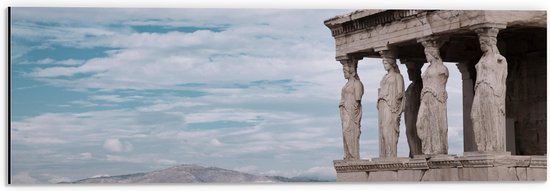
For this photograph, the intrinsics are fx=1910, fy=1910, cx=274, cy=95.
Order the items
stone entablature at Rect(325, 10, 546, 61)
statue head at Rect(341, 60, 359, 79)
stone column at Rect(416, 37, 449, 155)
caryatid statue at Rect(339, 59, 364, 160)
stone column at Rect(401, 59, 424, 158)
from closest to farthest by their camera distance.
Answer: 1. stone entablature at Rect(325, 10, 546, 61)
2. stone column at Rect(416, 37, 449, 155)
3. caryatid statue at Rect(339, 59, 364, 160)
4. statue head at Rect(341, 60, 359, 79)
5. stone column at Rect(401, 59, 424, 158)

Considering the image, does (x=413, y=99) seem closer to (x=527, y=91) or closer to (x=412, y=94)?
(x=412, y=94)

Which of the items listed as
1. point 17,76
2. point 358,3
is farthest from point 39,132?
point 358,3

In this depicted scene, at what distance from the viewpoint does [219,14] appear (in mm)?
20250

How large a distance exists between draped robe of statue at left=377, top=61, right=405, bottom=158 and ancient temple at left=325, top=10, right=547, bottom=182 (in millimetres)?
12

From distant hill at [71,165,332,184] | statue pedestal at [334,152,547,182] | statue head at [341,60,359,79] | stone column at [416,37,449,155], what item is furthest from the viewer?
statue head at [341,60,359,79]

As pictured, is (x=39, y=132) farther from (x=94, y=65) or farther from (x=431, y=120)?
(x=431, y=120)

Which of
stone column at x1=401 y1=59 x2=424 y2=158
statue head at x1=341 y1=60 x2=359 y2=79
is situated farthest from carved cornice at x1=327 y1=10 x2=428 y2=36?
stone column at x1=401 y1=59 x2=424 y2=158

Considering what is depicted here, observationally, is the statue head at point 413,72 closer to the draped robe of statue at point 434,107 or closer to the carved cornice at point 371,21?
the carved cornice at point 371,21

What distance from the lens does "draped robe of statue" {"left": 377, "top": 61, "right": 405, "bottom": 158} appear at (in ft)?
74.2

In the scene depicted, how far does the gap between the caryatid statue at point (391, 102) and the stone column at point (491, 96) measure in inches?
69.2

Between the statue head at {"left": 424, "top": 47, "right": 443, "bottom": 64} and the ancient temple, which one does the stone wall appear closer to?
the ancient temple

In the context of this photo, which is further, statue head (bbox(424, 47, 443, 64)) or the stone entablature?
statue head (bbox(424, 47, 443, 64))

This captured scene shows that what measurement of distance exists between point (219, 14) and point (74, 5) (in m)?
1.57

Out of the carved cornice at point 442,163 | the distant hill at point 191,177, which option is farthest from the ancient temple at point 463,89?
the distant hill at point 191,177
